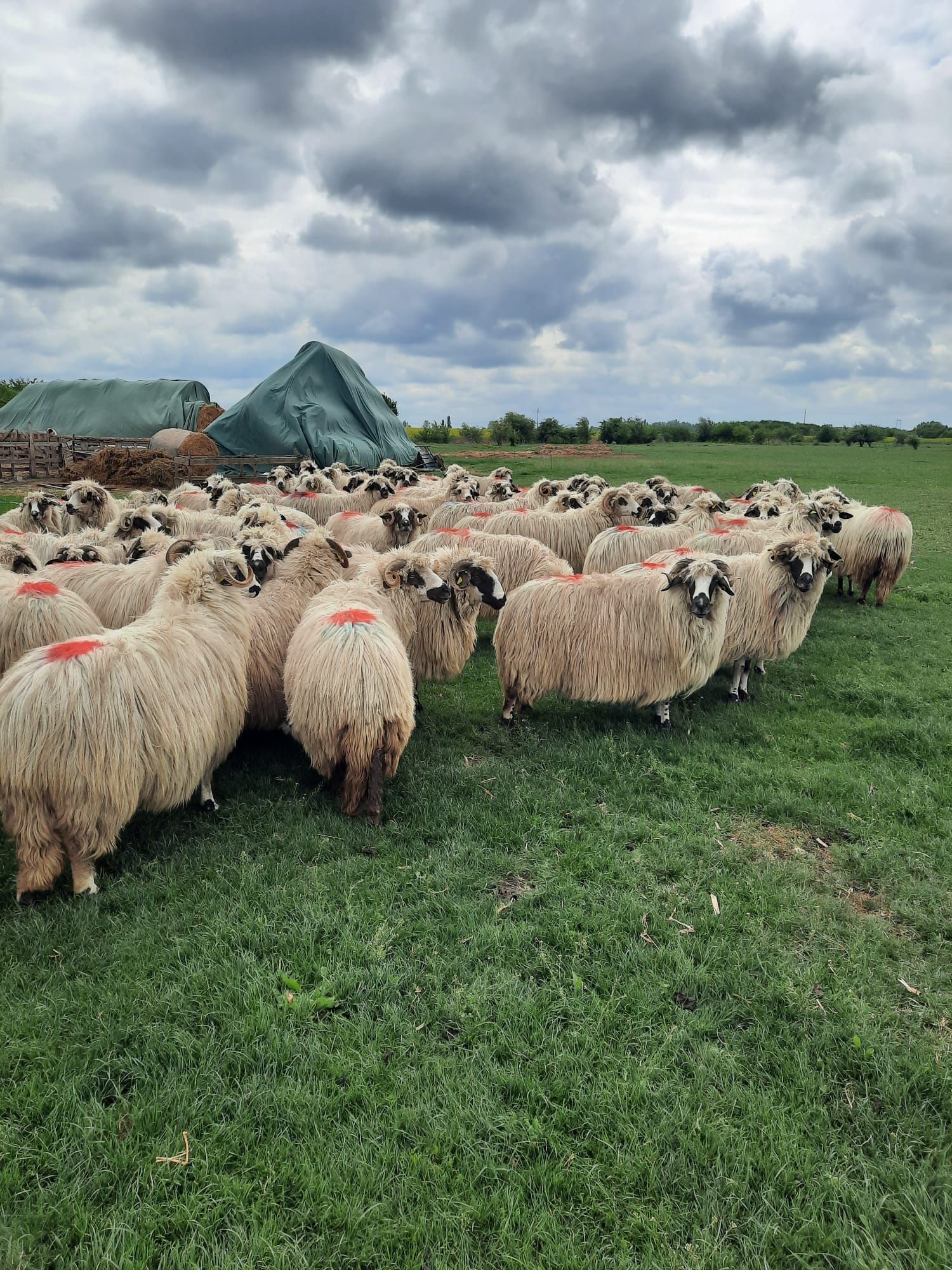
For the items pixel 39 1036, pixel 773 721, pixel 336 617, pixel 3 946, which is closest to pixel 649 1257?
pixel 39 1036

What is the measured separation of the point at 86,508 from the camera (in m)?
10.4

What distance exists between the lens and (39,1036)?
3.11 m

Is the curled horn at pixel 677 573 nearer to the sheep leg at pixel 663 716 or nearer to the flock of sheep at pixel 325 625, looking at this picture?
the flock of sheep at pixel 325 625

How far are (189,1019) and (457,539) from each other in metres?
6.77

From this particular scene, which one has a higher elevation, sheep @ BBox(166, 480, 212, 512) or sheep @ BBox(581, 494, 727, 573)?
sheep @ BBox(166, 480, 212, 512)

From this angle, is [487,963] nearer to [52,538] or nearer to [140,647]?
[140,647]

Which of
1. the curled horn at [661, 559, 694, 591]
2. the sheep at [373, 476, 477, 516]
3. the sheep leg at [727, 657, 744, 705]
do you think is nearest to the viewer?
the curled horn at [661, 559, 694, 591]

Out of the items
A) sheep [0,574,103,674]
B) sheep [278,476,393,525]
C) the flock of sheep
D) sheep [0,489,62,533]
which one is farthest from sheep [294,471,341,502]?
sheep [0,574,103,674]

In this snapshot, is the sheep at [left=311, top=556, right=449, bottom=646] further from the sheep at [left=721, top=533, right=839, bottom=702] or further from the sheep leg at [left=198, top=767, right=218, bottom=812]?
the sheep at [left=721, top=533, right=839, bottom=702]

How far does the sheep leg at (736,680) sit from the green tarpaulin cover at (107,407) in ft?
109

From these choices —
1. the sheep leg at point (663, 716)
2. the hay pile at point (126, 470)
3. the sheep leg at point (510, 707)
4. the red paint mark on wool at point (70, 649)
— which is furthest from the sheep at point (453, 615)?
the hay pile at point (126, 470)

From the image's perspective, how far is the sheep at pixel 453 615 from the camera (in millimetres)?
6488

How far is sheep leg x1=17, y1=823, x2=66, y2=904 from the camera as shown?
3883 millimetres

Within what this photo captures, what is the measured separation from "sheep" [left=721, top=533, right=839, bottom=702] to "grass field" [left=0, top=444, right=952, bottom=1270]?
2116 millimetres
